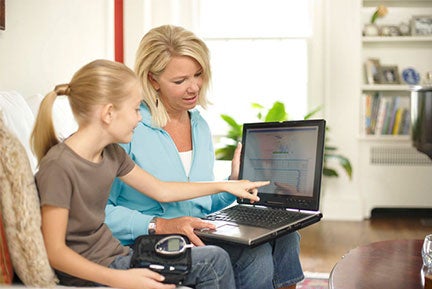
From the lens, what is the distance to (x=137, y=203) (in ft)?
5.95

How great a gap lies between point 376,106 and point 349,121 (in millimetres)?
255

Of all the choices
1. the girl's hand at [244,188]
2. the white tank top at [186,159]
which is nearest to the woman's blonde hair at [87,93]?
the girl's hand at [244,188]

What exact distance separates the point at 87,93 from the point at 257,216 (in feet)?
2.19

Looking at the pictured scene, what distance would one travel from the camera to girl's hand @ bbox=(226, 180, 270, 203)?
1699mm

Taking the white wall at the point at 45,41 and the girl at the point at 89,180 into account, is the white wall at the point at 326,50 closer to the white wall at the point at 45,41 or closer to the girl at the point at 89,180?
the white wall at the point at 45,41

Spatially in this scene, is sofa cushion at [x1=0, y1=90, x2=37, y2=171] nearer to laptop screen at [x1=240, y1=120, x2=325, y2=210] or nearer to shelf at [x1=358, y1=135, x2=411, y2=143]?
laptop screen at [x1=240, y1=120, x2=325, y2=210]

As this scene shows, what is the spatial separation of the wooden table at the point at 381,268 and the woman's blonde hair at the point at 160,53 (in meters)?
0.72

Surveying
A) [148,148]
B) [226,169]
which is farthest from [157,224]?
[226,169]

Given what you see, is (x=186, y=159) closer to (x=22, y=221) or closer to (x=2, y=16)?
(x=22, y=221)

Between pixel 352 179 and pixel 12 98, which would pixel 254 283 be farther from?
pixel 352 179

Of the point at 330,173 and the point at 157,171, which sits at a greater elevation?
the point at 157,171

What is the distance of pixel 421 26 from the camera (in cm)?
481

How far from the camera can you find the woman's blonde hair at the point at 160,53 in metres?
1.88

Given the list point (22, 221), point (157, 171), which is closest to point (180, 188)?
point (157, 171)
